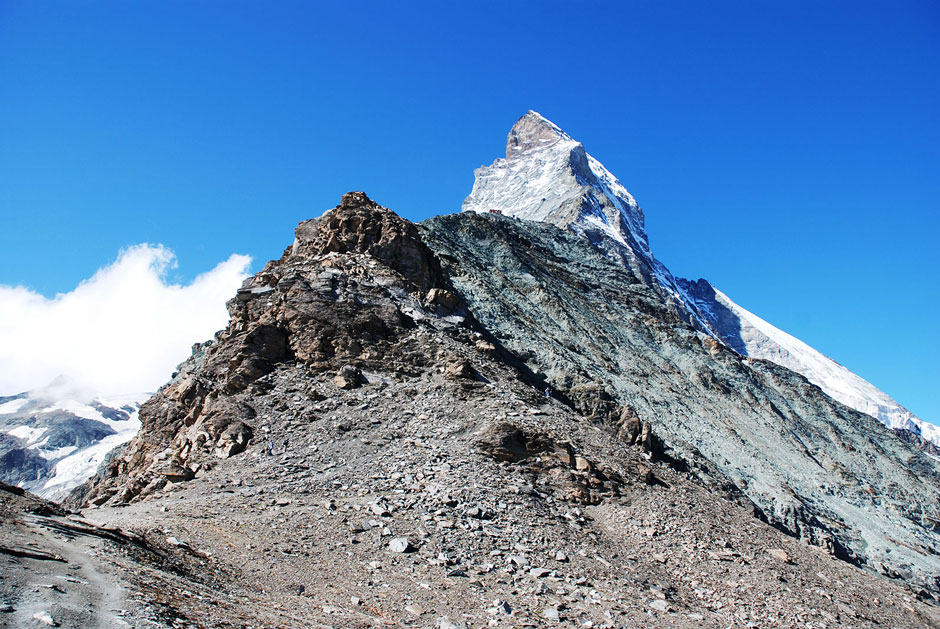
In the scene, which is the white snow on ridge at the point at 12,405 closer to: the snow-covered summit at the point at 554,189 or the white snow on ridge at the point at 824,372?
the snow-covered summit at the point at 554,189

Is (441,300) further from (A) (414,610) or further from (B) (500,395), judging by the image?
(A) (414,610)

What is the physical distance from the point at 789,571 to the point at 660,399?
2307 centimetres

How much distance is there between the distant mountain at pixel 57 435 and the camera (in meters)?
118

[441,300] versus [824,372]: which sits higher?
[824,372]

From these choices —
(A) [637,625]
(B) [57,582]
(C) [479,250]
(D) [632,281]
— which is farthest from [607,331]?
(B) [57,582]

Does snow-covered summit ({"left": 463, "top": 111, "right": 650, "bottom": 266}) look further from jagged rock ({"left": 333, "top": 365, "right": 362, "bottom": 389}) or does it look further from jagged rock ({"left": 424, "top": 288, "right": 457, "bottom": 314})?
jagged rock ({"left": 333, "top": 365, "right": 362, "bottom": 389})

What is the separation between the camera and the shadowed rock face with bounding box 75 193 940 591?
19016 mm

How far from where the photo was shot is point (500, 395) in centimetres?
2136

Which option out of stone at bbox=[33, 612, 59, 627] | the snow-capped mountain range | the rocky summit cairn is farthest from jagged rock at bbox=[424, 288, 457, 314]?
the snow-capped mountain range

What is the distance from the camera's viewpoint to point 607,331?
46.2 m

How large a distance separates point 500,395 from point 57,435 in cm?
15475

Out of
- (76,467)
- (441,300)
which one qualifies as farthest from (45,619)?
(76,467)

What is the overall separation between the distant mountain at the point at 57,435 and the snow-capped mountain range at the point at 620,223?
273ft

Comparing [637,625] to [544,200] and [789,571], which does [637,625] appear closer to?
[789,571]
